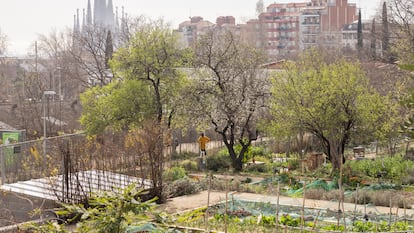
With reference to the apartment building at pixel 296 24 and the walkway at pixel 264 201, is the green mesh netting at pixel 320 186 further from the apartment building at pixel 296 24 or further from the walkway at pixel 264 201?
the apartment building at pixel 296 24

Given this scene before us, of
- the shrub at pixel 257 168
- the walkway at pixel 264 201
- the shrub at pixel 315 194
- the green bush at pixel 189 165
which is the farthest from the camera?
the green bush at pixel 189 165

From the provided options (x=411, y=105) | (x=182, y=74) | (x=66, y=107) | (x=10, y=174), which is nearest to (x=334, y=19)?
(x=66, y=107)

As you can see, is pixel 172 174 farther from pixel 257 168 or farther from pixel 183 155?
pixel 183 155

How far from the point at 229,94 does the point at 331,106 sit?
4029 millimetres

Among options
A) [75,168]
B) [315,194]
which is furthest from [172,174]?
[75,168]

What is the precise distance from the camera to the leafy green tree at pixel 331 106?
842 inches

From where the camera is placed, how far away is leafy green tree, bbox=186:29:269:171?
23.8 metres

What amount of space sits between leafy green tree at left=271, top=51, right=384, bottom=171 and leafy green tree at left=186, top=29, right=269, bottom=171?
1.67 meters

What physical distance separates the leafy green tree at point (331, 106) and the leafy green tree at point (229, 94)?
167 centimetres

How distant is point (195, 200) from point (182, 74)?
34.6 feet

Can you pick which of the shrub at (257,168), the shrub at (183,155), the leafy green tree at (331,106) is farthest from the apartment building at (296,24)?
the leafy green tree at (331,106)

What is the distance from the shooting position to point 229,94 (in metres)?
24.1

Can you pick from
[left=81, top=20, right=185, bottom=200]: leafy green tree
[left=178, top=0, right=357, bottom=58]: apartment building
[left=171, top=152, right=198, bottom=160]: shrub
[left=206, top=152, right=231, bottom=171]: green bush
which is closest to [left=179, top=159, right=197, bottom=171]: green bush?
[left=206, top=152, right=231, bottom=171]: green bush

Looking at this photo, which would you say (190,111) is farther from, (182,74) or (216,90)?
(182,74)
